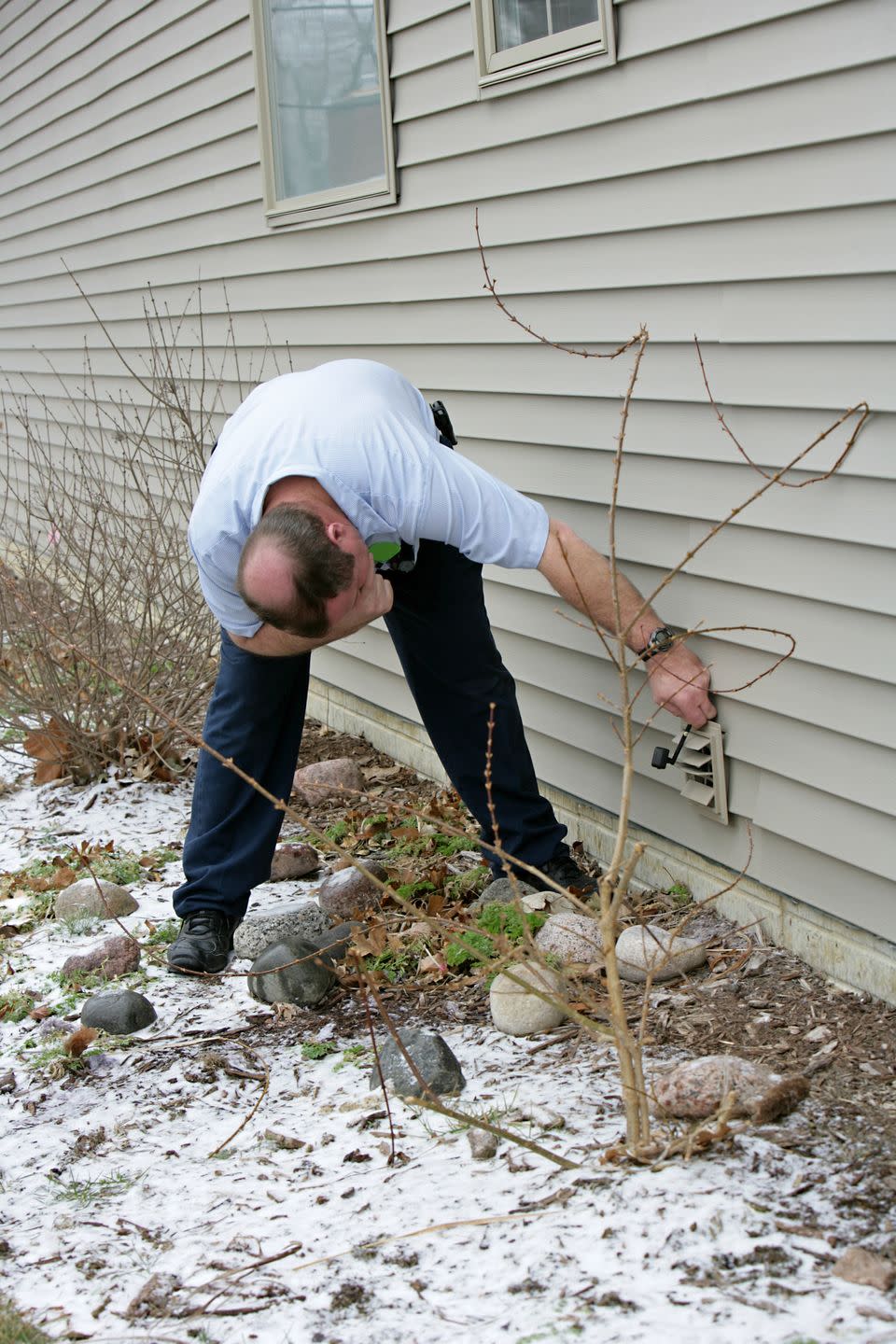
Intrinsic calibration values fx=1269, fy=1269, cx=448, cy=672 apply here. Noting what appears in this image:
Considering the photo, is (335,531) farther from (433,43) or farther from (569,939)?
(433,43)

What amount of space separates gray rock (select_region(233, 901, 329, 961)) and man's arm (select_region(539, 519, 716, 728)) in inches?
50.3

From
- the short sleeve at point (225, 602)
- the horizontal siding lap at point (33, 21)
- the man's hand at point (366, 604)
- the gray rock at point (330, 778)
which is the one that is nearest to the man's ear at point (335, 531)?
the man's hand at point (366, 604)

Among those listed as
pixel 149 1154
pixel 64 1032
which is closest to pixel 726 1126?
pixel 149 1154

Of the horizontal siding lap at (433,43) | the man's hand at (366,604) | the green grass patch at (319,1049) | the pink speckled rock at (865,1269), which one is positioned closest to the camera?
the pink speckled rock at (865,1269)

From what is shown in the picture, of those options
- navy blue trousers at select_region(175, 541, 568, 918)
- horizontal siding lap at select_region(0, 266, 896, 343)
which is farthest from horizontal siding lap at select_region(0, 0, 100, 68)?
navy blue trousers at select_region(175, 541, 568, 918)

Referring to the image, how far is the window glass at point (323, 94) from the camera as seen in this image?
4.84 metres

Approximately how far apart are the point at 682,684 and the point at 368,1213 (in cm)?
157

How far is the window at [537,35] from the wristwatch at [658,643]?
4.91 feet

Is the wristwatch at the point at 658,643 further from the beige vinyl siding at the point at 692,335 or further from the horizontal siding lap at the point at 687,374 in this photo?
the horizontal siding lap at the point at 687,374

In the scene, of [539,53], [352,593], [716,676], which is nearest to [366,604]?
[352,593]

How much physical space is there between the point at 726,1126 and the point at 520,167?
2.79m

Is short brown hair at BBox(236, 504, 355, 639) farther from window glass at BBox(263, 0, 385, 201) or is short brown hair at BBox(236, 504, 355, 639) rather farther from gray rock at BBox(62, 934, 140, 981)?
window glass at BBox(263, 0, 385, 201)

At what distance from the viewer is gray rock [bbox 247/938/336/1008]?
3.43m

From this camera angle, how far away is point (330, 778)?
5.12m
